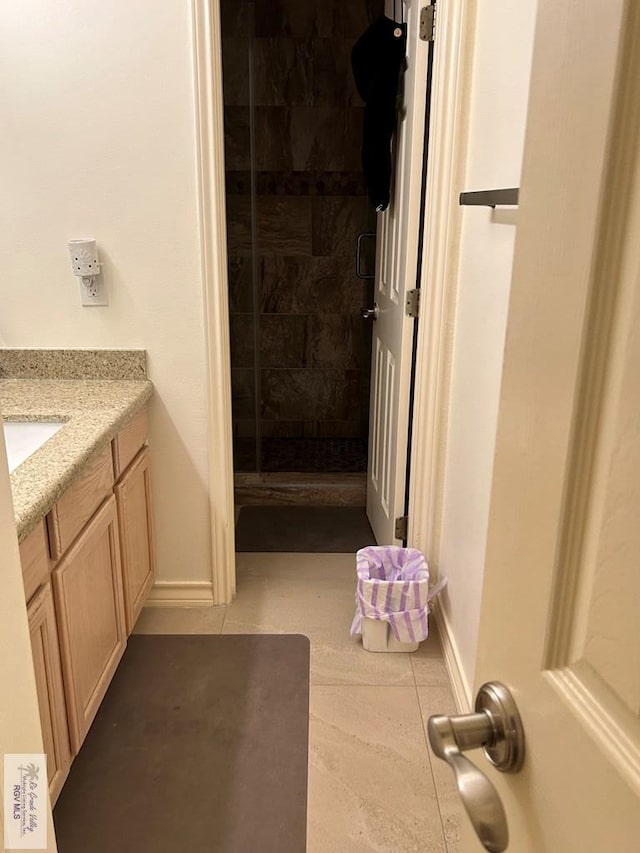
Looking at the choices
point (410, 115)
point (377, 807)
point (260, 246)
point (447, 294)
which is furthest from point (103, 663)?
point (260, 246)

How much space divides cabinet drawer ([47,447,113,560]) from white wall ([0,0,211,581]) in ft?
1.72

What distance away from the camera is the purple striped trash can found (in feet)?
7.43

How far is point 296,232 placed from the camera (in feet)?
13.6

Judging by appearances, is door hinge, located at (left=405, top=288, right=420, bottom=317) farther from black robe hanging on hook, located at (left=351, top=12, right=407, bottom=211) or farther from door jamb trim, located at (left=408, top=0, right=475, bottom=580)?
black robe hanging on hook, located at (left=351, top=12, right=407, bottom=211)

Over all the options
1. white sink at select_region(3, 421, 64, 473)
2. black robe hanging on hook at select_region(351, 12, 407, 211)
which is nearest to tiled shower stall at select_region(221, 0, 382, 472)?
black robe hanging on hook at select_region(351, 12, 407, 211)

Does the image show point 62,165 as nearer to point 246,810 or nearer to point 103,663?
point 103,663

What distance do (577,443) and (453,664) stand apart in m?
1.85

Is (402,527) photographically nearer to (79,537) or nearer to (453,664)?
(453,664)

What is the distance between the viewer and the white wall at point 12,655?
3.07 ft

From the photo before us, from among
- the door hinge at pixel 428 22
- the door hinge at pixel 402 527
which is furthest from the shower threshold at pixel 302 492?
the door hinge at pixel 428 22

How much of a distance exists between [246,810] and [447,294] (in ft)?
5.13

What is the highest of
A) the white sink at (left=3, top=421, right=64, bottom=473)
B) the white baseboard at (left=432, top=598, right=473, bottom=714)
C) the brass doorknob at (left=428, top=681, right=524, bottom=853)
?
the brass doorknob at (left=428, top=681, right=524, bottom=853)

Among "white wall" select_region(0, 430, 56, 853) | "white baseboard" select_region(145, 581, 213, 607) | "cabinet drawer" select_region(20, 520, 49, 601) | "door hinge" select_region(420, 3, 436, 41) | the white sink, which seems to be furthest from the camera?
"white baseboard" select_region(145, 581, 213, 607)

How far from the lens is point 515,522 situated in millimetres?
613
